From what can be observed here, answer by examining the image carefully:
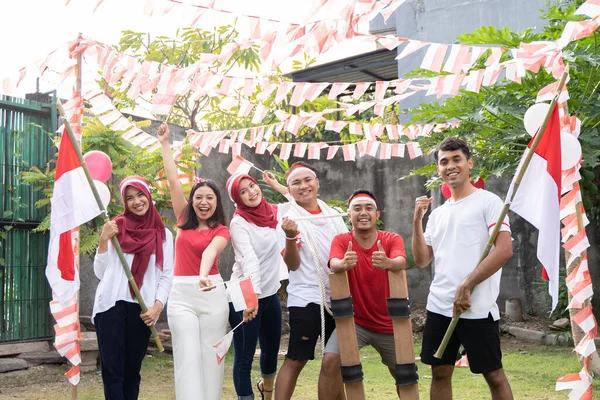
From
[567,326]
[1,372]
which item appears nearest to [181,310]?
[1,372]

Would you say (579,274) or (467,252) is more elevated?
(467,252)

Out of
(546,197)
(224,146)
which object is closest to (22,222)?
(224,146)

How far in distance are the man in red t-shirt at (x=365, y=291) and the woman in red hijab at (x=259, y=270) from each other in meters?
0.72

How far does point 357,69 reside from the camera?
42.1 ft

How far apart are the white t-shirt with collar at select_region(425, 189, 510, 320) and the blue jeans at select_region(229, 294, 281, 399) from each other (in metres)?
1.34

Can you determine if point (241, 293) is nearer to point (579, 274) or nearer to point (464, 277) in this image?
point (464, 277)

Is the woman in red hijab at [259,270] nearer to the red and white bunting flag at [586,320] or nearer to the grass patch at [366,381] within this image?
the grass patch at [366,381]

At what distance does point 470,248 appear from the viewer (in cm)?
386

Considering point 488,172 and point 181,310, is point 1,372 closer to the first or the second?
point 181,310

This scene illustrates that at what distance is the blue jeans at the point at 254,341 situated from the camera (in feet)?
15.6

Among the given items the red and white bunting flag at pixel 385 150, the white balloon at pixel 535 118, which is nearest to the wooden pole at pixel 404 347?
the white balloon at pixel 535 118

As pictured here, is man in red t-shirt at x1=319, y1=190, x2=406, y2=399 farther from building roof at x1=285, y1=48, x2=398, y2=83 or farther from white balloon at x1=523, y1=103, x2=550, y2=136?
building roof at x1=285, y1=48, x2=398, y2=83

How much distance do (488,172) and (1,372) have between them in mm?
4932

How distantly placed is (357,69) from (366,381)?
729 cm
